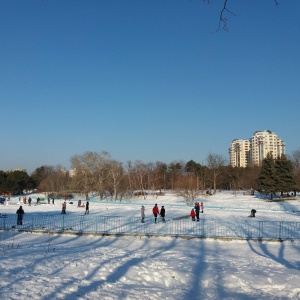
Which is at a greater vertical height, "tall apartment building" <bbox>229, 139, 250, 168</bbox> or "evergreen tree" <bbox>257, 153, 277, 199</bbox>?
"tall apartment building" <bbox>229, 139, 250, 168</bbox>

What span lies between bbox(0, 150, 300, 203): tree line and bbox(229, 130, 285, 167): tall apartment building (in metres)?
57.3

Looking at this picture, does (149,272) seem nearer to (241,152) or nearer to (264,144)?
(264,144)

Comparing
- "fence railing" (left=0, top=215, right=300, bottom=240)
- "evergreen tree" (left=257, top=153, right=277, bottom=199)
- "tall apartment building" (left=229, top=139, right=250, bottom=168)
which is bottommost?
"fence railing" (left=0, top=215, right=300, bottom=240)

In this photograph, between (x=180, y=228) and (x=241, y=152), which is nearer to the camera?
(x=180, y=228)

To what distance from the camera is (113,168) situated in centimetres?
7231

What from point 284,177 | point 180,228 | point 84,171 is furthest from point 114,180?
point 180,228

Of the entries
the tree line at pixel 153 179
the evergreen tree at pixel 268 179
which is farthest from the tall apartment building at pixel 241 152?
the evergreen tree at pixel 268 179

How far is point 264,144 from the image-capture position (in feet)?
541

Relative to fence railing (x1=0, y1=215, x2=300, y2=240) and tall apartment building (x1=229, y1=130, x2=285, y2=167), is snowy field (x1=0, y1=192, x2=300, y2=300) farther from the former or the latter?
tall apartment building (x1=229, y1=130, x2=285, y2=167)

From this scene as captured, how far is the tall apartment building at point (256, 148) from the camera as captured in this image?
164375 mm

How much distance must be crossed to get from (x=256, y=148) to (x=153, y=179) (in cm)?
9426

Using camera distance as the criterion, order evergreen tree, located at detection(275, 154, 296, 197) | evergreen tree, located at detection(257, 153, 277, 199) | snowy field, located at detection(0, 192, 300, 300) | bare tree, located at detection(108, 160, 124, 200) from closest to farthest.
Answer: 1. snowy field, located at detection(0, 192, 300, 300)
2. evergreen tree, located at detection(275, 154, 296, 197)
3. evergreen tree, located at detection(257, 153, 277, 199)
4. bare tree, located at detection(108, 160, 124, 200)

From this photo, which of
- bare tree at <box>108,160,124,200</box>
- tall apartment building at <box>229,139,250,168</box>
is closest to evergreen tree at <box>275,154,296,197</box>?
bare tree at <box>108,160,124,200</box>

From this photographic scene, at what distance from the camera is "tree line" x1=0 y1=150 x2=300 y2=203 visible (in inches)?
2219
